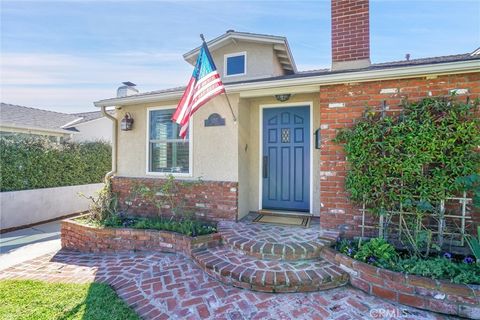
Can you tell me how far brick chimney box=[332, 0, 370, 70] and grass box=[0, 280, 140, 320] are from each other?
18.2ft

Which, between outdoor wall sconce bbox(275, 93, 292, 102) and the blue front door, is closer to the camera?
outdoor wall sconce bbox(275, 93, 292, 102)

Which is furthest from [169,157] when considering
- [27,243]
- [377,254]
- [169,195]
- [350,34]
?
[350,34]

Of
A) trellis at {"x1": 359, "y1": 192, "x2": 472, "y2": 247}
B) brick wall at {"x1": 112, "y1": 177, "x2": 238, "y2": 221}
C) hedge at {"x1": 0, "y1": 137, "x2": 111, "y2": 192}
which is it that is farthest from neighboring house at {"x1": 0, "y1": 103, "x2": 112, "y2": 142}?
trellis at {"x1": 359, "y1": 192, "x2": 472, "y2": 247}

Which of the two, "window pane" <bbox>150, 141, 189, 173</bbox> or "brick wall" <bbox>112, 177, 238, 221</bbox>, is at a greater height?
"window pane" <bbox>150, 141, 189, 173</bbox>

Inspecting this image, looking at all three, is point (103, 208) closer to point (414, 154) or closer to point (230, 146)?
point (230, 146)

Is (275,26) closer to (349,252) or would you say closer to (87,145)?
(349,252)

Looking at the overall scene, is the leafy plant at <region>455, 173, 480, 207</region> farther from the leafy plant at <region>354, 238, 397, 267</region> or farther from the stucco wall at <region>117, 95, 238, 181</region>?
the stucco wall at <region>117, 95, 238, 181</region>

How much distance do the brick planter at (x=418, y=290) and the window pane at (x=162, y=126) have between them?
4586mm

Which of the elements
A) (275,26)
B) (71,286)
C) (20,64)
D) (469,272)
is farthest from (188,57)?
(469,272)

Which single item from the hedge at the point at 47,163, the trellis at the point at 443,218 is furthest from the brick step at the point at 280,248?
the hedge at the point at 47,163

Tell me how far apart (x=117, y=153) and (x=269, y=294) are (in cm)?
528

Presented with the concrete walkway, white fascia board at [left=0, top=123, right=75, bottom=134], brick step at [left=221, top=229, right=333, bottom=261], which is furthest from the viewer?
white fascia board at [left=0, top=123, right=75, bottom=134]

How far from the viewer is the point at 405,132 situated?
346 cm

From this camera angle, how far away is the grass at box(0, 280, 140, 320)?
269 centimetres
